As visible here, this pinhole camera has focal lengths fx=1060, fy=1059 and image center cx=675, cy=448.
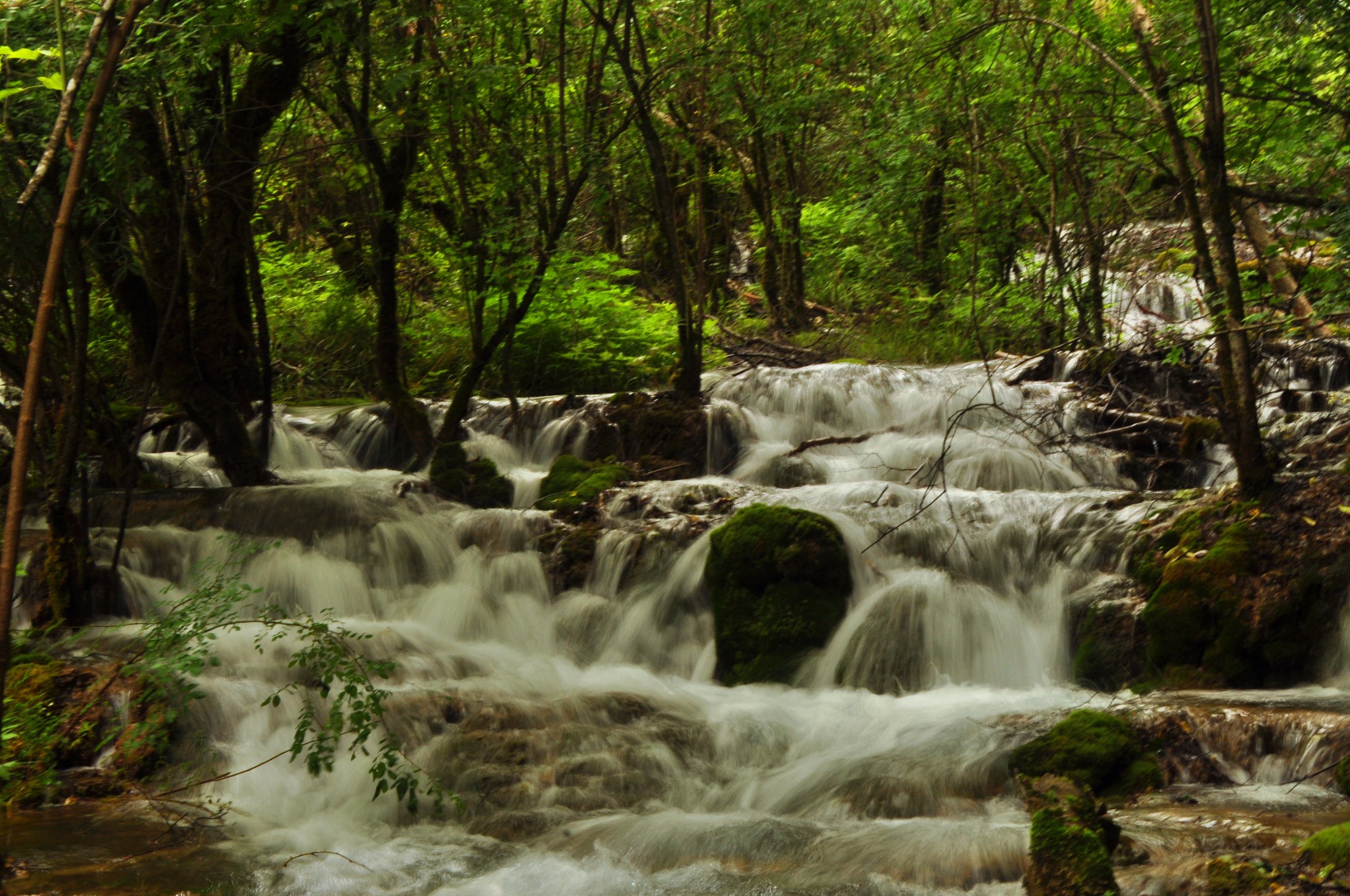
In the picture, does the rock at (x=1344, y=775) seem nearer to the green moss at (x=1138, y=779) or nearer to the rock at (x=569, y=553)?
the green moss at (x=1138, y=779)

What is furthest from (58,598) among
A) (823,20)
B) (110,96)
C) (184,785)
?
(823,20)

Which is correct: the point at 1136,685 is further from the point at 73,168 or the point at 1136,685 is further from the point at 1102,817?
the point at 73,168

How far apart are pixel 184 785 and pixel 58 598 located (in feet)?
8.95

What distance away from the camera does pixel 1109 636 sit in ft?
23.6

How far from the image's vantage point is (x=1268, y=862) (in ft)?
13.1

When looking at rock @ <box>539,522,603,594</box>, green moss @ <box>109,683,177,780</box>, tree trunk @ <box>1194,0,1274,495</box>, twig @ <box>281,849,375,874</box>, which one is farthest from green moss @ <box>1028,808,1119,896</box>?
rock @ <box>539,522,603,594</box>

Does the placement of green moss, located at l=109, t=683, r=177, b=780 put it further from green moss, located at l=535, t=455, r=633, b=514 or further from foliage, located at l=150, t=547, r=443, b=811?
green moss, located at l=535, t=455, r=633, b=514

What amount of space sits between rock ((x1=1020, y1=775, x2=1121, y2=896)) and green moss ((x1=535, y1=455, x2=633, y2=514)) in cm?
663

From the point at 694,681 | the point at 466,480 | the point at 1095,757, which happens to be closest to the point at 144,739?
the point at 694,681

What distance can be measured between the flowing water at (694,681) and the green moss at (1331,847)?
37 centimetres

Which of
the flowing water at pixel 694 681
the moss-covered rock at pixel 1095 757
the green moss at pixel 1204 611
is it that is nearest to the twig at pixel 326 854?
the flowing water at pixel 694 681

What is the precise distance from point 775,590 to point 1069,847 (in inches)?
180

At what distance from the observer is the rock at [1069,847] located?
3646 mm

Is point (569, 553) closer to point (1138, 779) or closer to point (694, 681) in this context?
point (694, 681)
